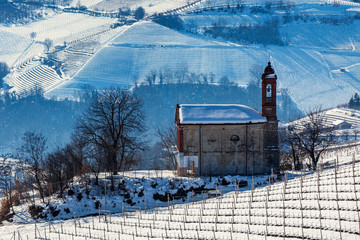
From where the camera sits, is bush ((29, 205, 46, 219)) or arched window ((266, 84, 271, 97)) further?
arched window ((266, 84, 271, 97))

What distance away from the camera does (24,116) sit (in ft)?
596

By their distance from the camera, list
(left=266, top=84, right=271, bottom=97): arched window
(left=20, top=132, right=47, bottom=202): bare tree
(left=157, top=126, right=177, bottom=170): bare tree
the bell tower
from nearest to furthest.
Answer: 1. (left=20, top=132, right=47, bottom=202): bare tree
2. the bell tower
3. (left=266, top=84, right=271, bottom=97): arched window
4. (left=157, top=126, right=177, bottom=170): bare tree

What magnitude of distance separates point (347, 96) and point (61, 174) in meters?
132

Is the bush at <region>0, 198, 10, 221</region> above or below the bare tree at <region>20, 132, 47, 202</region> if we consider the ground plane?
below

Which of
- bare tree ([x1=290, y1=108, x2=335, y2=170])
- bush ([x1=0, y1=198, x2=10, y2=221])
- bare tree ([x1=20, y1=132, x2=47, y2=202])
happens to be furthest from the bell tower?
bush ([x1=0, y1=198, x2=10, y2=221])

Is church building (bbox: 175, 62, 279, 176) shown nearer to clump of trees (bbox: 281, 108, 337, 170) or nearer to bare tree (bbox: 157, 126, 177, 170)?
clump of trees (bbox: 281, 108, 337, 170)

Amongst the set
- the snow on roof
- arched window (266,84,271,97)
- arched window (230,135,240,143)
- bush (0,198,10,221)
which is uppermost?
arched window (266,84,271,97)

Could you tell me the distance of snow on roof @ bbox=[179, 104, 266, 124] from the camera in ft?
164

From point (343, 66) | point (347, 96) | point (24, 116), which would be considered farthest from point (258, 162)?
point (343, 66)

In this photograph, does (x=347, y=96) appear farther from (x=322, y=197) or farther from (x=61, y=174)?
(x=322, y=197)

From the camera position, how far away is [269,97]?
52.1 m

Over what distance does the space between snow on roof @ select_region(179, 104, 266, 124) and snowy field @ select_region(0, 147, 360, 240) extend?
9.21 m

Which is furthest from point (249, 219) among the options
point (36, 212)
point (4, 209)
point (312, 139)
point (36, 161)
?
point (312, 139)

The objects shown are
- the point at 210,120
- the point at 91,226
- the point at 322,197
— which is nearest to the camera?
the point at 322,197
